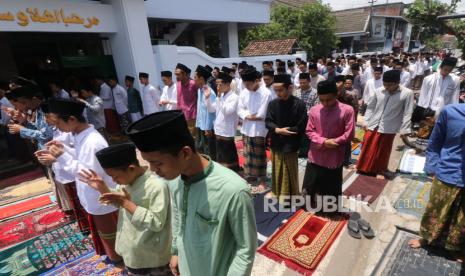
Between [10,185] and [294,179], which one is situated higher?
[294,179]

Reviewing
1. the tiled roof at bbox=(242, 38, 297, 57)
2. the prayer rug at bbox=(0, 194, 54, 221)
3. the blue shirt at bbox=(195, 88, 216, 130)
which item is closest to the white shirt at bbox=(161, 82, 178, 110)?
the blue shirt at bbox=(195, 88, 216, 130)

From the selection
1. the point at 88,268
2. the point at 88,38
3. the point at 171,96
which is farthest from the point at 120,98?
the point at 88,268

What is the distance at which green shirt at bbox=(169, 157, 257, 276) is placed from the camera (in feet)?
4.20

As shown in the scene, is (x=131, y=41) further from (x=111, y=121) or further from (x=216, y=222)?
(x=216, y=222)

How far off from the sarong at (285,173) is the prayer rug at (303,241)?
36 cm

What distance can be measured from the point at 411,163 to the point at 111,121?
712 centimetres

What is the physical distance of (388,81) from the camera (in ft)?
13.2

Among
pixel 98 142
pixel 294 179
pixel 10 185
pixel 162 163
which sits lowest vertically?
pixel 10 185

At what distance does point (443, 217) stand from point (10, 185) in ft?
23.1

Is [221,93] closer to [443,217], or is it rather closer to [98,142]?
[98,142]

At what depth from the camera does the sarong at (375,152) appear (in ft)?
14.6

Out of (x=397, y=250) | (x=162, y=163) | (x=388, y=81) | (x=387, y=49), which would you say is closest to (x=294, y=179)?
(x=397, y=250)

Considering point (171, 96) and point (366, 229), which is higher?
point (171, 96)

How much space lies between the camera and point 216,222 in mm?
1312
